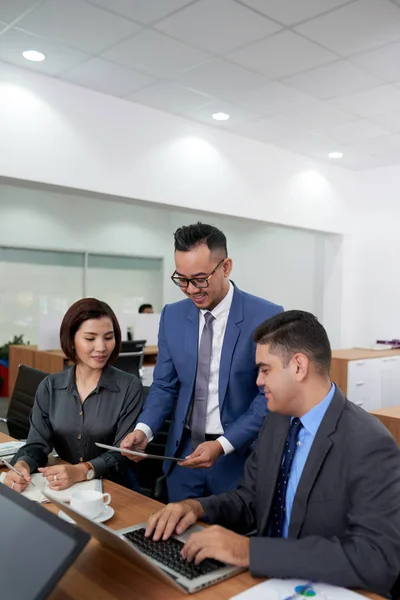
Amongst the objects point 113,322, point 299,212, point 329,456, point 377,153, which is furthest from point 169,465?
point 377,153

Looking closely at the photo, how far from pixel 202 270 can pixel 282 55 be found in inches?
95.9

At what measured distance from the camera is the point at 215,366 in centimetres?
210

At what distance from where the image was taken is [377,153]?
20.2 feet

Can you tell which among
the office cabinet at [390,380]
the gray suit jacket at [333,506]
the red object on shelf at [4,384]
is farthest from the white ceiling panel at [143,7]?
the red object on shelf at [4,384]

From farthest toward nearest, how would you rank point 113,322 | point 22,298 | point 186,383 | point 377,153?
1. point 22,298
2. point 377,153
3. point 113,322
4. point 186,383

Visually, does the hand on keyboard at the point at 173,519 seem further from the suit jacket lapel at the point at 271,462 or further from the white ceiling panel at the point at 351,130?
the white ceiling panel at the point at 351,130

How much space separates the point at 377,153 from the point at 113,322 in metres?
4.75

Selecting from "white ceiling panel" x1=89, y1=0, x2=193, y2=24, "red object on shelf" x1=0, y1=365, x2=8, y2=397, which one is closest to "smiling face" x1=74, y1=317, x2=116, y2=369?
"white ceiling panel" x1=89, y1=0, x2=193, y2=24

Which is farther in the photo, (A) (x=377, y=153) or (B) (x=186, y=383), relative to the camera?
(A) (x=377, y=153)

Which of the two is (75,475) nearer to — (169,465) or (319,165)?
(169,465)

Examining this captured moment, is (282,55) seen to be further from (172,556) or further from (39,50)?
(172,556)

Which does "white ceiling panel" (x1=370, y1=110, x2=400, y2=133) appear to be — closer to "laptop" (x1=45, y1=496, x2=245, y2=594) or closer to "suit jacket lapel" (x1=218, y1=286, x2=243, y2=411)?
"suit jacket lapel" (x1=218, y1=286, x2=243, y2=411)

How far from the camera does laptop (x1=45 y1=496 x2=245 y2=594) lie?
3.69ft

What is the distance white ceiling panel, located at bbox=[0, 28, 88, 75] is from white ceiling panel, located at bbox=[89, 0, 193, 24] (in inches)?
26.3
